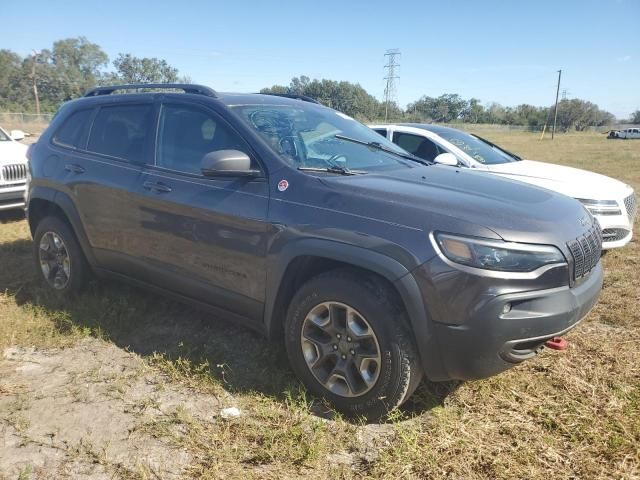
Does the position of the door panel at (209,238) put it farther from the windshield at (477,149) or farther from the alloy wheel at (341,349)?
the windshield at (477,149)

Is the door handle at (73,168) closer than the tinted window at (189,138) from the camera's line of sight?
No

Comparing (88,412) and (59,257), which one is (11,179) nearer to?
(59,257)

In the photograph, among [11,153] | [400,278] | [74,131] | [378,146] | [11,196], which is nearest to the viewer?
[400,278]

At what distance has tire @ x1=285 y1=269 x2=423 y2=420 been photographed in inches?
97.3

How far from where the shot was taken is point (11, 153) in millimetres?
7727

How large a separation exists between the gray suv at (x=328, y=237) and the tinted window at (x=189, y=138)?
0.01m

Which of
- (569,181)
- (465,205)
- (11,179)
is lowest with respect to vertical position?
(11,179)

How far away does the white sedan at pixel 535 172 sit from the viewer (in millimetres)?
5383

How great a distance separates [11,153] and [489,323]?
8082mm

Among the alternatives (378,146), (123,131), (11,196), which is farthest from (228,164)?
(11,196)

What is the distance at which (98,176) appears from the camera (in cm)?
384

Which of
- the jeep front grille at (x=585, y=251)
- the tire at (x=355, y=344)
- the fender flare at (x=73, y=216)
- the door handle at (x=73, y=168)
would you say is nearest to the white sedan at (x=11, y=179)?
the fender flare at (x=73, y=216)

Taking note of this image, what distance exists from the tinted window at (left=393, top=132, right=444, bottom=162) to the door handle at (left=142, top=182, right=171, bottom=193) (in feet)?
13.3

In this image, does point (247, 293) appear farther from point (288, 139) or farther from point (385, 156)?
point (385, 156)
